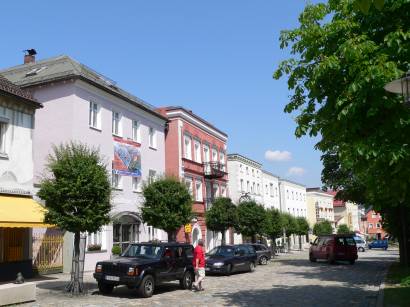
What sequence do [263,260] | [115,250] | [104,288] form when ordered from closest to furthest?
1. [104,288]
2. [115,250]
3. [263,260]

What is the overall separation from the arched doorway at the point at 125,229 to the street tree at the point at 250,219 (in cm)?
1271

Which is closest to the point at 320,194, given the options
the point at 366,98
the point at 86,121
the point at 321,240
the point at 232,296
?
the point at 321,240

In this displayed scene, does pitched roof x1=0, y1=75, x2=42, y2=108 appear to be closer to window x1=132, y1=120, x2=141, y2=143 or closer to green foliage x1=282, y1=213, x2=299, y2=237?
window x1=132, y1=120, x2=141, y2=143

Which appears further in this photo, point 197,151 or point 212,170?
point 212,170

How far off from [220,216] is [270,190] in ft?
111

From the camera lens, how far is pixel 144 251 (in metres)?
17.5

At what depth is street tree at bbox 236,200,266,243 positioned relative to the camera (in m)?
42.1

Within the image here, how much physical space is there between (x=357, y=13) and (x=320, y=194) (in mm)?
92518

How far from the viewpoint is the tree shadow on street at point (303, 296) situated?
47.1ft

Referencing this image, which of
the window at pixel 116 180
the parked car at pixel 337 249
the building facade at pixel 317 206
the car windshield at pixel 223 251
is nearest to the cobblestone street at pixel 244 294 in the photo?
the car windshield at pixel 223 251

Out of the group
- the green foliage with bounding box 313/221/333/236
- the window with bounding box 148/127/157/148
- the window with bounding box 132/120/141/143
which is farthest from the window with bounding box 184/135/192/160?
the green foliage with bounding box 313/221/333/236

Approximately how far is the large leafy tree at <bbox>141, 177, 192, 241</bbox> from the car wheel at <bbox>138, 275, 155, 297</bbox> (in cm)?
999

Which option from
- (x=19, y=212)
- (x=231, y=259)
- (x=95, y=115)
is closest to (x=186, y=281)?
(x=19, y=212)

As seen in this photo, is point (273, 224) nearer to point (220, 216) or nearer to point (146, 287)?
point (220, 216)
